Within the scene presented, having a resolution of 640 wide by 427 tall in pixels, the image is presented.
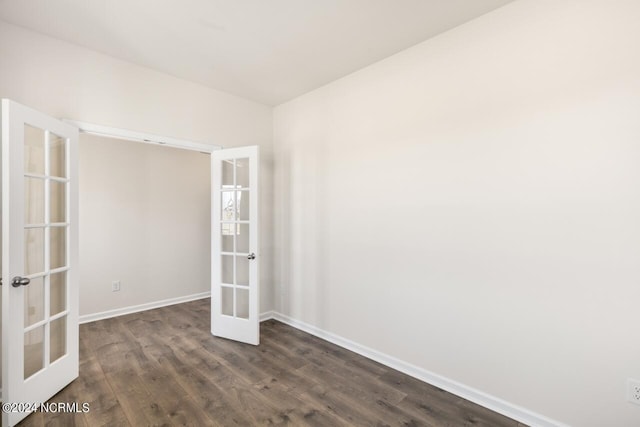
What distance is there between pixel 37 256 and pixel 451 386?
10.5 ft

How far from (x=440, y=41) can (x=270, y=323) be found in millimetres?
3501

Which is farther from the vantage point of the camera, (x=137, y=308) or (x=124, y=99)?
A: (x=137, y=308)

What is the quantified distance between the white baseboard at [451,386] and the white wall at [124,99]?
132 cm

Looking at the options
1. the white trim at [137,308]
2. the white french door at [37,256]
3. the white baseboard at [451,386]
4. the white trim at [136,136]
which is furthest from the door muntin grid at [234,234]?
the white trim at [137,308]

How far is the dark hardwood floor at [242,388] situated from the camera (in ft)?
6.51

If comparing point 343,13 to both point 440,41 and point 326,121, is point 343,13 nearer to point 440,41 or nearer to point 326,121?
point 440,41

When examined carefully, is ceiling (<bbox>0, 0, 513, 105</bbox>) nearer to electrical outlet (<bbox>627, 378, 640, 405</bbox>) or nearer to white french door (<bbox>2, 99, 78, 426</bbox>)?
white french door (<bbox>2, 99, 78, 426</bbox>)

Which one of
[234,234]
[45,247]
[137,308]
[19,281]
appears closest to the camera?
[19,281]

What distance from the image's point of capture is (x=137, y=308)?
417cm

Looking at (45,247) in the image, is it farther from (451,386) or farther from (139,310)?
(451,386)

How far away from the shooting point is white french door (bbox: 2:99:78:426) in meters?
1.86

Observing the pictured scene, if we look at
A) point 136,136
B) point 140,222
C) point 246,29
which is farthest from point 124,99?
point 140,222

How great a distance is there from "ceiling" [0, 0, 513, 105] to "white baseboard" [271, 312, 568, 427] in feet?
9.01

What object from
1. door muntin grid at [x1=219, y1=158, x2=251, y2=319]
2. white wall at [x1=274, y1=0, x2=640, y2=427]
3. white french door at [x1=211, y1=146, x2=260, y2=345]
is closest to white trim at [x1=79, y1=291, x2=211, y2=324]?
white french door at [x1=211, y1=146, x2=260, y2=345]
